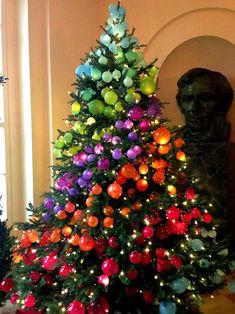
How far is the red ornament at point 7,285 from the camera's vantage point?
1.80 metres

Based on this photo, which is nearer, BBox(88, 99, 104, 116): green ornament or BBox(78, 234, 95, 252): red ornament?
BBox(78, 234, 95, 252): red ornament

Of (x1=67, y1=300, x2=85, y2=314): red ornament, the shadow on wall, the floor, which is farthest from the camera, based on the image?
the shadow on wall

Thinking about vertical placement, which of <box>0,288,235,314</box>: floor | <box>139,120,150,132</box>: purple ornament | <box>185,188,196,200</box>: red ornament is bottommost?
<box>0,288,235,314</box>: floor

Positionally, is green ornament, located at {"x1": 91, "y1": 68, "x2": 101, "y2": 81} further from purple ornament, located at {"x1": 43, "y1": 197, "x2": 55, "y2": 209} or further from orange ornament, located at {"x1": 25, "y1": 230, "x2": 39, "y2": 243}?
orange ornament, located at {"x1": 25, "y1": 230, "x2": 39, "y2": 243}

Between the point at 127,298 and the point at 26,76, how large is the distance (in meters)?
1.68

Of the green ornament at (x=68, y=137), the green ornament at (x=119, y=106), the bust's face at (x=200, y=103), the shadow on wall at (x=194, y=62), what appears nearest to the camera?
the green ornament at (x=119, y=106)

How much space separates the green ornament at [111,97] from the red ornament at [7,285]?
1200 mm

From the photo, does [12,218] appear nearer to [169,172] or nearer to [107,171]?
[107,171]

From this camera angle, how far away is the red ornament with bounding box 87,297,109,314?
4.93 feet

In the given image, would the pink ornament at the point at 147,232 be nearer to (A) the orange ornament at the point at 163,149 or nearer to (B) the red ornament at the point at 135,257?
(B) the red ornament at the point at 135,257

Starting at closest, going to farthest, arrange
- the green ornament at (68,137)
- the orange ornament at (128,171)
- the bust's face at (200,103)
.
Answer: the orange ornament at (128,171) → the green ornament at (68,137) → the bust's face at (200,103)

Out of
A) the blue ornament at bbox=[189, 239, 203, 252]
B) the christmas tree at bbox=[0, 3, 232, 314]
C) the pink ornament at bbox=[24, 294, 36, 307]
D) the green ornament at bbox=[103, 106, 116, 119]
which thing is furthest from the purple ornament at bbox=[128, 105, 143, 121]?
the pink ornament at bbox=[24, 294, 36, 307]

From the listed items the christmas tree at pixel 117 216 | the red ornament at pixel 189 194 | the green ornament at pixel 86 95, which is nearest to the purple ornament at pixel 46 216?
the christmas tree at pixel 117 216

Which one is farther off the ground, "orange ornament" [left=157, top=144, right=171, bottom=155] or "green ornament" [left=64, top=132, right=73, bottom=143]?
"green ornament" [left=64, top=132, right=73, bottom=143]
